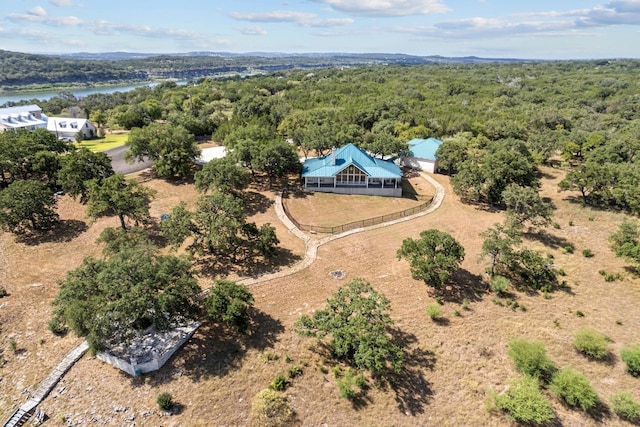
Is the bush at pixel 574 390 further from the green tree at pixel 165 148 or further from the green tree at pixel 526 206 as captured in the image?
the green tree at pixel 165 148

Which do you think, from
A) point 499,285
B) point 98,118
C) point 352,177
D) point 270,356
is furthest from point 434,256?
point 98,118

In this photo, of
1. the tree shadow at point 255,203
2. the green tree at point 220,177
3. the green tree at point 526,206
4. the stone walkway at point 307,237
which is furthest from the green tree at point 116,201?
the green tree at point 526,206

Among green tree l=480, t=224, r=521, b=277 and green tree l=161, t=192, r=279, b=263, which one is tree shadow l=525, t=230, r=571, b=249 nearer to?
green tree l=480, t=224, r=521, b=277

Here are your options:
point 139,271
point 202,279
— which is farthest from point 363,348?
point 202,279

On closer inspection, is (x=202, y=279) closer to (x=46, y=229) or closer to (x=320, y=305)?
(x=320, y=305)

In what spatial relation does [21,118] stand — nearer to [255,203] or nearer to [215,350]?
[255,203]

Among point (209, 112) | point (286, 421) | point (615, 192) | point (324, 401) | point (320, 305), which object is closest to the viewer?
point (286, 421)
